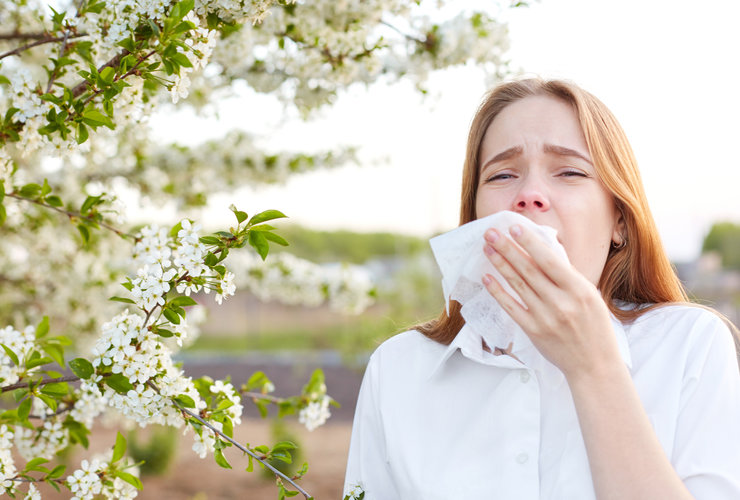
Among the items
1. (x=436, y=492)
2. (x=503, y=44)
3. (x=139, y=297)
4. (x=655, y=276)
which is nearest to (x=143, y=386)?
(x=139, y=297)

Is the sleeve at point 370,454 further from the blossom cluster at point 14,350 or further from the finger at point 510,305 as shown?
the blossom cluster at point 14,350

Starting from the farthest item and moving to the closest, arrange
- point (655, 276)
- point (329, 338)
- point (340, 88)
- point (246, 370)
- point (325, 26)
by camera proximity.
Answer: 1. point (329, 338)
2. point (246, 370)
3. point (340, 88)
4. point (325, 26)
5. point (655, 276)

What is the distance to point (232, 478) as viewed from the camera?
5.96 meters

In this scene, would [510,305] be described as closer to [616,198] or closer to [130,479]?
[616,198]

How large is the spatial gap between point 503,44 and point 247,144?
1839mm

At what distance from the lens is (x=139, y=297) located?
134 cm

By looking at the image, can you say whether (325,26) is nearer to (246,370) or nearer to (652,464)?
(652,464)

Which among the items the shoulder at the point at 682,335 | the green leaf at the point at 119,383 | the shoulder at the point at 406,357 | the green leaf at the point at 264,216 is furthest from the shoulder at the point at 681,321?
the green leaf at the point at 119,383

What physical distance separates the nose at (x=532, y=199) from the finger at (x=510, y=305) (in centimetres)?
18

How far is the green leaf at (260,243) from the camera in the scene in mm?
1306

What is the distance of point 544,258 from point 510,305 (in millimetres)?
131

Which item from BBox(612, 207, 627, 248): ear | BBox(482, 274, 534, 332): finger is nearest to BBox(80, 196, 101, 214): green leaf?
BBox(482, 274, 534, 332): finger

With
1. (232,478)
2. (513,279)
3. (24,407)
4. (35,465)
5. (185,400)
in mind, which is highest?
(513,279)

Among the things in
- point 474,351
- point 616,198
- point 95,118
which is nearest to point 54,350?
point 95,118
